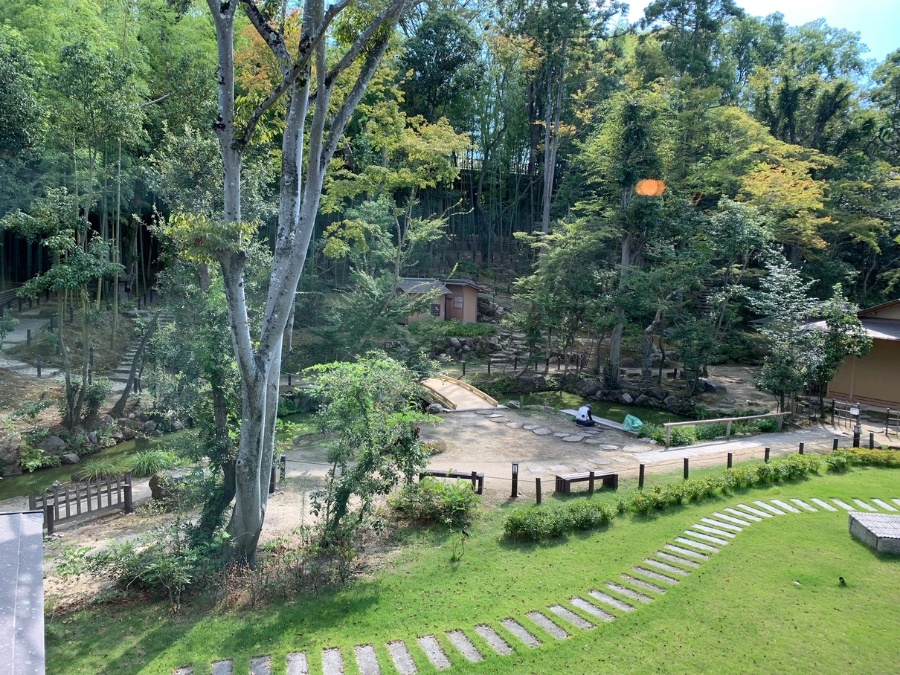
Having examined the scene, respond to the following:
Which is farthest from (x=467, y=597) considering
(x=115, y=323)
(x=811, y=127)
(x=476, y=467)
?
(x=811, y=127)

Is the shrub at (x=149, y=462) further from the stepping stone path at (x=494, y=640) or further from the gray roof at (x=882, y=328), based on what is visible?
the gray roof at (x=882, y=328)

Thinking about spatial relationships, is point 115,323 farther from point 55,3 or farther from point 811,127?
point 811,127

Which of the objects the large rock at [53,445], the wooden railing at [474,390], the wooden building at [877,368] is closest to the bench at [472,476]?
the wooden railing at [474,390]

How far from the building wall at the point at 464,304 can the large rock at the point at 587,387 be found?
28.6 ft

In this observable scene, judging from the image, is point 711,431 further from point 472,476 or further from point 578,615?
point 578,615

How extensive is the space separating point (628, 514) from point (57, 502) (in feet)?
31.4

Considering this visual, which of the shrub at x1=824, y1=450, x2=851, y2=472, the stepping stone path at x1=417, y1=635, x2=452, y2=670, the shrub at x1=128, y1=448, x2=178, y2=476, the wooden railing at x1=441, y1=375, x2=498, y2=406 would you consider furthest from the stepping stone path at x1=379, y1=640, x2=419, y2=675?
the wooden railing at x1=441, y1=375, x2=498, y2=406

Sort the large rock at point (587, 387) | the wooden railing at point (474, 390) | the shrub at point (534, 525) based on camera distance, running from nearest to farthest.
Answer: the shrub at point (534, 525)
the wooden railing at point (474, 390)
the large rock at point (587, 387)

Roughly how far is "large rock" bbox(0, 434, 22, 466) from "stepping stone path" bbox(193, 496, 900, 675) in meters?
10.3

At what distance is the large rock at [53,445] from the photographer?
13180 mm

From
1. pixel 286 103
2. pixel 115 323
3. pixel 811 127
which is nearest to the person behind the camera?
pixel 286 103

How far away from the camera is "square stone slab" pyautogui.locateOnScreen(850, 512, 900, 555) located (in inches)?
316

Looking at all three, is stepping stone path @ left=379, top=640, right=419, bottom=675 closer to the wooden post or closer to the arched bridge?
the wooden post

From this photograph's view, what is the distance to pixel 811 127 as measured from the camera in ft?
95.3
